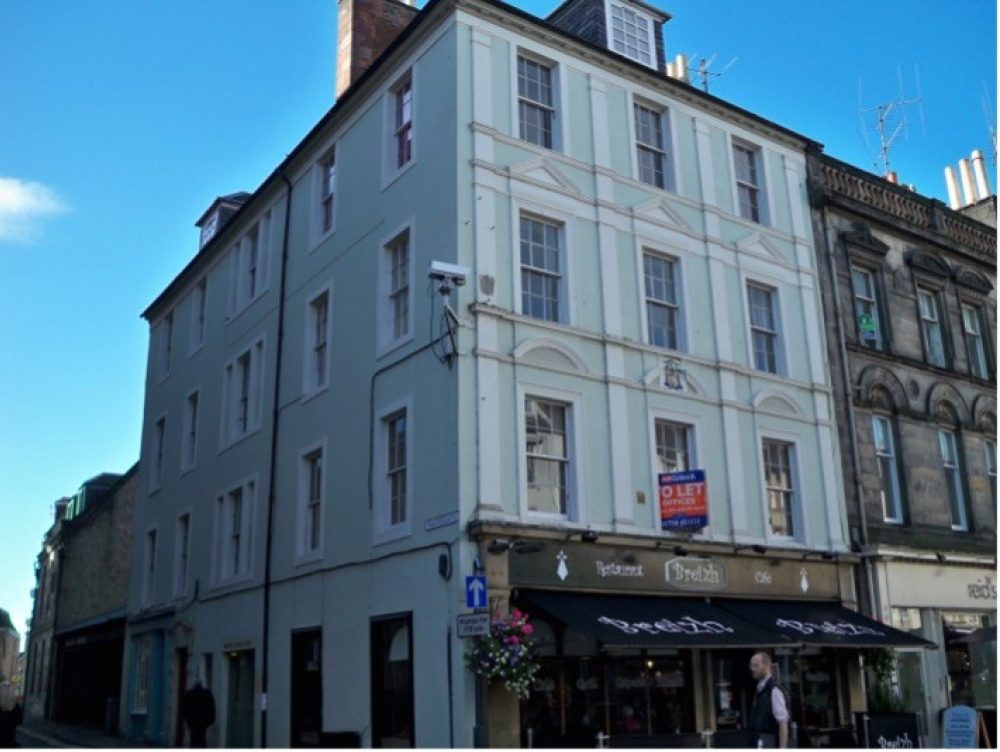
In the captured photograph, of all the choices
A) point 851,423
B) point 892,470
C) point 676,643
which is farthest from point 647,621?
point 892,470

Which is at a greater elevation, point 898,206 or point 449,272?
point 898,206

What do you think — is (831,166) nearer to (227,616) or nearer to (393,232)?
(393,232)

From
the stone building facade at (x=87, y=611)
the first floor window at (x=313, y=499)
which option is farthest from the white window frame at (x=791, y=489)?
the stone building facade at (x=87, y=611)

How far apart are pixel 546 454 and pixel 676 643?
11.7 feet

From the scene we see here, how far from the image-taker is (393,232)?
17.6m

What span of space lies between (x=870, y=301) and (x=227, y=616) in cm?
1593

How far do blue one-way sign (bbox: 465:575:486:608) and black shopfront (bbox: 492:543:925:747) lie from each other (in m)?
1.07

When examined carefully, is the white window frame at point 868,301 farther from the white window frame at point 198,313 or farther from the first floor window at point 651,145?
the white window frame at point 198,313

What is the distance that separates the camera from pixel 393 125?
18641 millimetres

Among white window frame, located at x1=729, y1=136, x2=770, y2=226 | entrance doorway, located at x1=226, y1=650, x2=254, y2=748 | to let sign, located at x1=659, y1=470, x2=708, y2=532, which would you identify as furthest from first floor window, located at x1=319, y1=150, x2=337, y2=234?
entrance doorway, located at x1=226, y1=650, x2=254, y2=748

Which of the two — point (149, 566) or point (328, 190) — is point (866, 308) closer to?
point (328, 190)

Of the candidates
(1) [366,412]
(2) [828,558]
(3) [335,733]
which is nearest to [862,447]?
(2) [828,558]

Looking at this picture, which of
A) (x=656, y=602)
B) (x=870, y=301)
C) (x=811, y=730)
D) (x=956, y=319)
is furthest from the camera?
(x=956, y=319)

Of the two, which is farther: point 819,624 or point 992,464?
point 992,464
